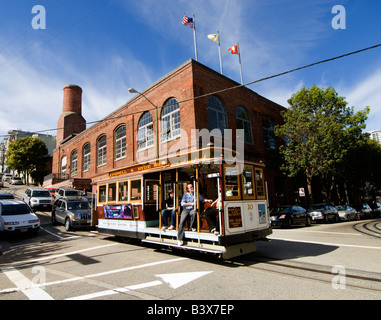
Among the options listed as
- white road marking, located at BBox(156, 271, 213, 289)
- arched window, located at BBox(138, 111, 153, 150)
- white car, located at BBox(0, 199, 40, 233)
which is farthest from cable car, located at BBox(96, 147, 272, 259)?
arched window, located at BBox(138, 111, 153, 150)

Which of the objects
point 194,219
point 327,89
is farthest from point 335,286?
point 327,89

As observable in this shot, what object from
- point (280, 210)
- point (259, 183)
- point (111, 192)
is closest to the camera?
point (259, 183)

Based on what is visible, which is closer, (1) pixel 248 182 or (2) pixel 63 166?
(1) pixel 248 182

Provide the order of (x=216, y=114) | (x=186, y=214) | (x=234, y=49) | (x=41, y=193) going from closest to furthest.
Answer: (x=186, y=214) < (x=216, y=114) < (x=234, y=49) < (x=41, y=193)

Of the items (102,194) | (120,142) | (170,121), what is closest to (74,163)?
(120,142)

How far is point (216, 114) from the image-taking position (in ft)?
67.3

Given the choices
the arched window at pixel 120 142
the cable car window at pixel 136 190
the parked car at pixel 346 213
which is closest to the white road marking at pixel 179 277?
the cable car window at pixel 136 190

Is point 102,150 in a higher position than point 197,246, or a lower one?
higher

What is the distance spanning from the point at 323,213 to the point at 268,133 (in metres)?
10.7

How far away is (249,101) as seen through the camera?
24.5 m

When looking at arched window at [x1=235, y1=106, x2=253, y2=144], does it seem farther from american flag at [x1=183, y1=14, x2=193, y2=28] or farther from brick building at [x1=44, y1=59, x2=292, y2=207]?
Answer: american flag at [x1=183, y1=14, x2=193, y2=28]

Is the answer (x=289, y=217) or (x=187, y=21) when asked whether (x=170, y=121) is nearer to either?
(x=187, y=21)

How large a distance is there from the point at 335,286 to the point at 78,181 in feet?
88.3

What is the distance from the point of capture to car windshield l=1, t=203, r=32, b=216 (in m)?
12.1
